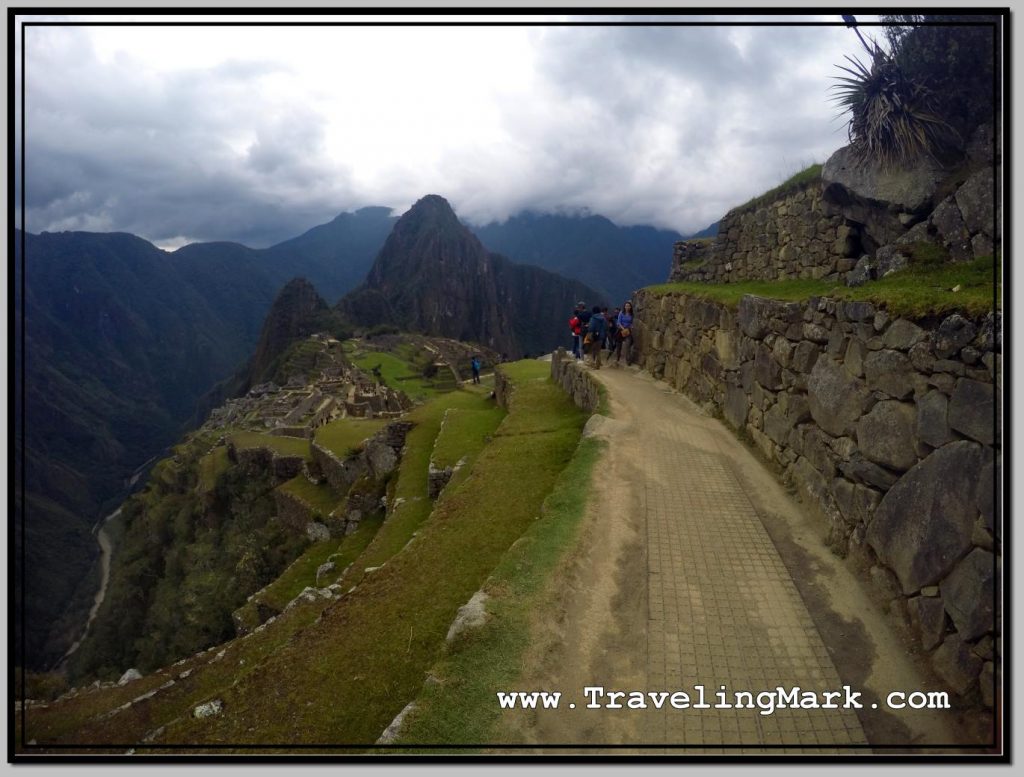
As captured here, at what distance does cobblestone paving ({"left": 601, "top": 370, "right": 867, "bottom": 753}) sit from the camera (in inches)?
165

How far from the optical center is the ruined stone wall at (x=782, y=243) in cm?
1094

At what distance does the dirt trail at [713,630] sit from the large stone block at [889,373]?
2.12m

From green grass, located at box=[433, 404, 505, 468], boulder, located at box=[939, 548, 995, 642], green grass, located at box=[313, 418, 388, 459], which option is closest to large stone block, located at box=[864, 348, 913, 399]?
boulder, located at box=[939, 548, 995, 642]

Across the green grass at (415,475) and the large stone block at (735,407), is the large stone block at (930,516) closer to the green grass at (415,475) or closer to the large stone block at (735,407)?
the large stone block at (735,407)

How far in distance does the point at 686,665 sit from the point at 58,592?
6820cm

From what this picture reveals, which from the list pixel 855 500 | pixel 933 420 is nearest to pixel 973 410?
pixel 933 420

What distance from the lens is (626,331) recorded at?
59.7 ft

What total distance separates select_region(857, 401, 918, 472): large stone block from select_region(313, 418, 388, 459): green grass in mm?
17628

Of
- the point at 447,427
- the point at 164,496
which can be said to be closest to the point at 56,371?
the point at 164,496

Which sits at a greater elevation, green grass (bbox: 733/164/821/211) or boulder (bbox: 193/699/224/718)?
green grass (bbox: 733/164/821/211)

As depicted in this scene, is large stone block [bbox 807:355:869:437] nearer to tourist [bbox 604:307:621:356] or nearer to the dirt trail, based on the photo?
the dirt trail

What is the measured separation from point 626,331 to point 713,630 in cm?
1379

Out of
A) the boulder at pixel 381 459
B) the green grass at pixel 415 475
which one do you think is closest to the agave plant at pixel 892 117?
the green grass at pixel 415 475

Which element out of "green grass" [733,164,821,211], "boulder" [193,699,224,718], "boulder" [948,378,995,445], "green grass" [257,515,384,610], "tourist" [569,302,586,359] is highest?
"green grass" [733,164,821,211]
